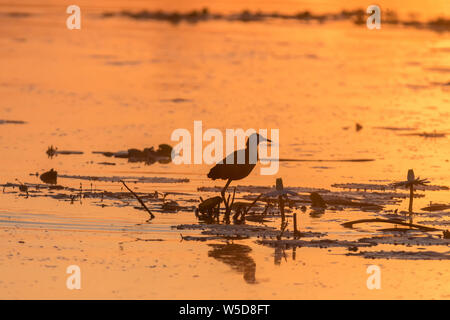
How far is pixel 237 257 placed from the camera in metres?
13.1

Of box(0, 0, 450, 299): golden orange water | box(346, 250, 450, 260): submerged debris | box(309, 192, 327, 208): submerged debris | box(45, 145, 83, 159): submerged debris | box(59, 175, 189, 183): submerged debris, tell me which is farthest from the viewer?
box(45, 145, 83, 159): submerged debris

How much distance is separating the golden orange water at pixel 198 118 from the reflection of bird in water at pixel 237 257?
0.05 metres

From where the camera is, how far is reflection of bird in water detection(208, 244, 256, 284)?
12.4 m

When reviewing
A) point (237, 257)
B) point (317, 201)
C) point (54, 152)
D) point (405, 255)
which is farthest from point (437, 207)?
point (54, 152)

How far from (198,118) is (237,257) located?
12.7m

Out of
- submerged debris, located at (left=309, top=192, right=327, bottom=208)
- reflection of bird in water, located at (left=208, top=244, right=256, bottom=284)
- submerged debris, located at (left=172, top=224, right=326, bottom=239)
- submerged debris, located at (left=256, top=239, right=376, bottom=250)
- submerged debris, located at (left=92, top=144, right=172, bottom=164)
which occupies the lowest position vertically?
reflection of bird in water, located at (left=208, top=244, right=256, bottom=284)

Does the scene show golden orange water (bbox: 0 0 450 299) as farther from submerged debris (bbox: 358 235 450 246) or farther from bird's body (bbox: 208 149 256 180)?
bird's body (bbox: 208 149 256 180)

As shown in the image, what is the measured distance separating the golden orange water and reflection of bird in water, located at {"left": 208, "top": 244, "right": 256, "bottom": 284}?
0.15 feet

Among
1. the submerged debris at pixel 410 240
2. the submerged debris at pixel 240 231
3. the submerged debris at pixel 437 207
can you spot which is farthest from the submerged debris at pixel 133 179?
the submerged debris at pixel 410 240

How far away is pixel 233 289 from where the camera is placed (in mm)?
11719

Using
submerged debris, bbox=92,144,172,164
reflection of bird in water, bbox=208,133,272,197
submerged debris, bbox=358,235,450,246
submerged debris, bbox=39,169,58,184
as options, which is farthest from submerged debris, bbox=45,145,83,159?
submerged debris, bbox=358,235,450,246

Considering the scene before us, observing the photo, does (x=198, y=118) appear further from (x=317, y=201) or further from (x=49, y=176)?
(x=317, y=201)

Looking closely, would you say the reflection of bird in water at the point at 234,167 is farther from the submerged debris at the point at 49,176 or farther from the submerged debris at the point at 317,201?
the submerged debris at the point at 49,176
